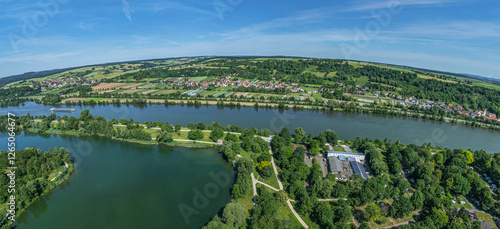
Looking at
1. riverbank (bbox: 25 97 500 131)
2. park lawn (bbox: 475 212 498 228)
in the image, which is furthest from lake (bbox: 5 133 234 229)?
riverbank (bbox: 25 97 500 131)

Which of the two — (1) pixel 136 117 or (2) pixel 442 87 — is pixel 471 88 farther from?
(1) pixel 136 117

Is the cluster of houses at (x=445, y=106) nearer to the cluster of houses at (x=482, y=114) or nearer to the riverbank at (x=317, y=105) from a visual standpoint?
the cluster of houses at (x=482, y=114)

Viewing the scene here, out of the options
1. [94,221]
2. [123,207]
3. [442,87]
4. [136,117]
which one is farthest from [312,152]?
[442,87]

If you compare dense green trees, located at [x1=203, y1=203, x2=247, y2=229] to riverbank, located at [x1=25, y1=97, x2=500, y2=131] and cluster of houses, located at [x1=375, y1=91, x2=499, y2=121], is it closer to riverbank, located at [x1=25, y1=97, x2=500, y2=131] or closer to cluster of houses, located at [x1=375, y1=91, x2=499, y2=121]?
riverbank, located at [x1=25, y1=97, x2=500, y2=131]

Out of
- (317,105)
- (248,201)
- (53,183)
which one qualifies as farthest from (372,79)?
(53,183)

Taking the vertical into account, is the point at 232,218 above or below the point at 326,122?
below

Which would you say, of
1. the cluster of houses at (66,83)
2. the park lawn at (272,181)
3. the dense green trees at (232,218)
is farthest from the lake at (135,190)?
the cluster of houses at (66,83)

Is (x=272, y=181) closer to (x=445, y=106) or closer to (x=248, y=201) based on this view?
(x=248, y=201)
